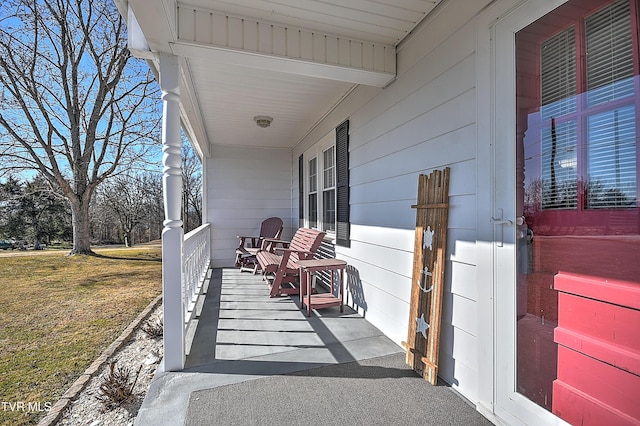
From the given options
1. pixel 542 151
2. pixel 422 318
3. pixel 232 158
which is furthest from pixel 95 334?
pixel 542 151

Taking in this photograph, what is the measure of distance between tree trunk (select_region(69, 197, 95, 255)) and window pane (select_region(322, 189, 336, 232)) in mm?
8878

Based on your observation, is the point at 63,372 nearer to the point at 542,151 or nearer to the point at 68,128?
the point at 542,151

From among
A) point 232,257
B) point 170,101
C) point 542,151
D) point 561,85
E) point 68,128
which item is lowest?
point 232,257

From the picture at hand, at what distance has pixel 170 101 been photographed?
2.35 meters

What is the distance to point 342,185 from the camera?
3998 millimetres

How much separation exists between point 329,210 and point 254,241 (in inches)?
90.2

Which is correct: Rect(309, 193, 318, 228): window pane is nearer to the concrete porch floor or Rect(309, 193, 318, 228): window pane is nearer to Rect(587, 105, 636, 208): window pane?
the concrete porch floor

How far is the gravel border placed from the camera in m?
1.97

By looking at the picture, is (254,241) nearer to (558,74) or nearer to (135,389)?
(135,389)

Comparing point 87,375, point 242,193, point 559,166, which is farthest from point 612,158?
point 242,193

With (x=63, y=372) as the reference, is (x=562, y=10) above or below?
above

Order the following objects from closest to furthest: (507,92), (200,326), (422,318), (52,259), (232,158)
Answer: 1. (507,92)
2. (422,318)
3. (200,326)
4. (232,158)
5. (52,259)

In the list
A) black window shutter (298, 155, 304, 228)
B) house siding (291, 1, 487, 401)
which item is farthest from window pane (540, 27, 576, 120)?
black window shutter (298, 155, 304, 228)

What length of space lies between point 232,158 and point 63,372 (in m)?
4.74
